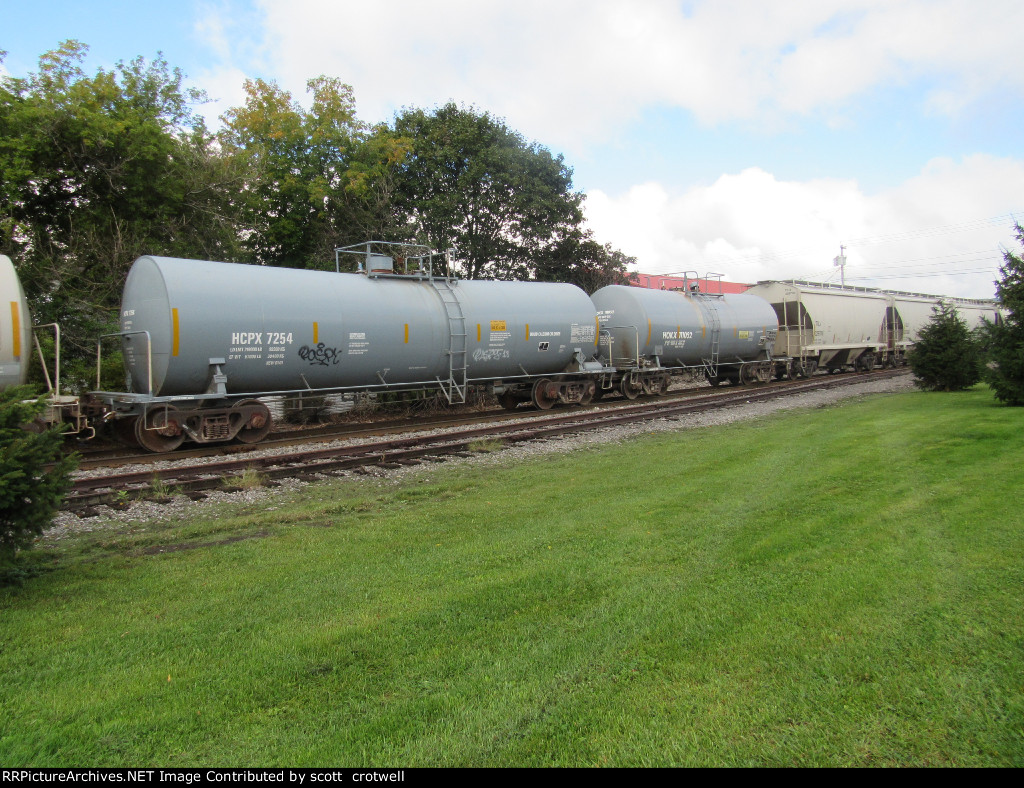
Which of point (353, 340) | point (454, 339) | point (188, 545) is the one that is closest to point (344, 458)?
point (353, 340)

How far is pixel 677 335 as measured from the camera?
Result: 23.5m

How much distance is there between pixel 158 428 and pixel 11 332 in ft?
9.44

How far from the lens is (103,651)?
4.21m

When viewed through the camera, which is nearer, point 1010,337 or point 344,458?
point 344,458

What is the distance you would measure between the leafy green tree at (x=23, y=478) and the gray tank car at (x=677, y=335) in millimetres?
17916

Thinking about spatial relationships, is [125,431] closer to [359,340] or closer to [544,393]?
[359,340]

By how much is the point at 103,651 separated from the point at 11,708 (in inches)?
27.9

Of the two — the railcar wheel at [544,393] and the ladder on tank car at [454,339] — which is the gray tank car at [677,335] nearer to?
the railcar wheel at [544,393]

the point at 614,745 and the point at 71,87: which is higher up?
the point at 71,87

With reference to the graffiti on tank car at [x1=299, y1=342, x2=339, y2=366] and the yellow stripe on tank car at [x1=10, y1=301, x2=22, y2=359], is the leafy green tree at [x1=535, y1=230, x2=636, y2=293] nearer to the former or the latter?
the graffiti on tank car at [x1=299, y1=342, x2=339, y2=366]

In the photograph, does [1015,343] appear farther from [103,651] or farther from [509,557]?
[103,651]

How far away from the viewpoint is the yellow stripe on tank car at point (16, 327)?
36.8 feet

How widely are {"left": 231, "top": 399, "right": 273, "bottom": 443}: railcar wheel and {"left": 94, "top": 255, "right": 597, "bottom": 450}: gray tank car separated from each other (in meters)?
0.02
